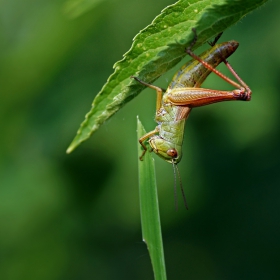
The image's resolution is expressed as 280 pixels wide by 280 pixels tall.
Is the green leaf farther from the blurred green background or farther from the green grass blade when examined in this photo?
the blurred green background

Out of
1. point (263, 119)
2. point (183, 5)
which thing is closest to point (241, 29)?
point (263, 119)

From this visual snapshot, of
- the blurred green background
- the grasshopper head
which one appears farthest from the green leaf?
the blurred green background

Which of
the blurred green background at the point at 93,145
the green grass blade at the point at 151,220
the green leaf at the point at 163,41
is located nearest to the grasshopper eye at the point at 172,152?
the blurred green background at the point at 93,145

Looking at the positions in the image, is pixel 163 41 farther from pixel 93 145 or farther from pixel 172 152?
pixel 93 145

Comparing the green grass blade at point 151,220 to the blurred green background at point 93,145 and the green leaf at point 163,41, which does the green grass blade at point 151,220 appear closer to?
the green leaf at point 163,41

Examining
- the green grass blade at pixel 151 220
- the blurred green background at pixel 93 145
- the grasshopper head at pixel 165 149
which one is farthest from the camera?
the blurred green background at pixel 93 145

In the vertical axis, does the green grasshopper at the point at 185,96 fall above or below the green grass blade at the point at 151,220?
above
